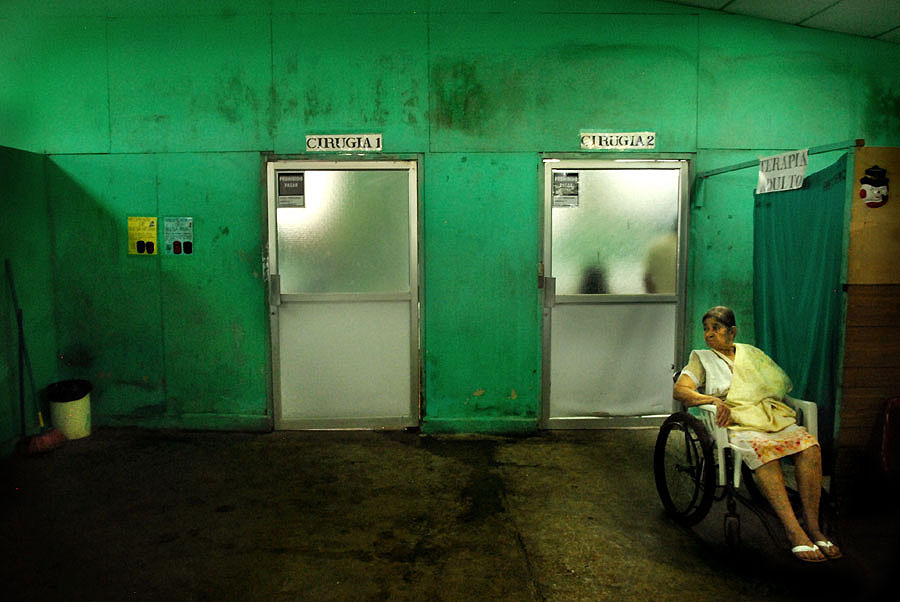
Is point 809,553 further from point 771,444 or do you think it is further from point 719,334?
point 719,334

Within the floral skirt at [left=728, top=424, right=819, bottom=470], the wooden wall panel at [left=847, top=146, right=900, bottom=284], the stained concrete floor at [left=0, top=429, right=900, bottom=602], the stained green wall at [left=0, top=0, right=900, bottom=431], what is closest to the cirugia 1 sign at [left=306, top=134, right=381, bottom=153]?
the stained green wall at [left=0, top=0, right=900, bottom=431]

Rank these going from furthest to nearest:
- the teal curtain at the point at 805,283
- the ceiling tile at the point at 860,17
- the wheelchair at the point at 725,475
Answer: the ceiling tile at the point at 860,17 < the teal curtain at the point at 805,283 < the wheelchair at the point at 725,475

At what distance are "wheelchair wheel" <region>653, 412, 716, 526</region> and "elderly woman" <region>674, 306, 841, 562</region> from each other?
0.39 ft

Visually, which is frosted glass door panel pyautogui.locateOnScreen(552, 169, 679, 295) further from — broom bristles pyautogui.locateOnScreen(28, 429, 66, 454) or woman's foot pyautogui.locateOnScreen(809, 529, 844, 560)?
broom bristles pyautogui.locateOnScreen(28, 429, 66, 454)

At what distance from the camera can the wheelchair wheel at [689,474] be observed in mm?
2861

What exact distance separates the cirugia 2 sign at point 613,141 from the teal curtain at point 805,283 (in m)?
1.26

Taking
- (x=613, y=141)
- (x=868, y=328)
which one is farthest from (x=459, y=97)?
(x=868, y=328)

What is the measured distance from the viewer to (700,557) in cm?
284

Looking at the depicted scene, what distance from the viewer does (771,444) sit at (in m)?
2.77

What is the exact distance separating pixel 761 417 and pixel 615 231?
6.94 ft

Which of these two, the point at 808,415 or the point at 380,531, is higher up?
the point at 808,415

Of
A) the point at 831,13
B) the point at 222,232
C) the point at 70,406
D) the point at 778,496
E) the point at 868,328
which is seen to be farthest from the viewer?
the point at 222,232

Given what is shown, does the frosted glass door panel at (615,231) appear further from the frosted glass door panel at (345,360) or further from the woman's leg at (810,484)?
the woman's leg at (810,484)

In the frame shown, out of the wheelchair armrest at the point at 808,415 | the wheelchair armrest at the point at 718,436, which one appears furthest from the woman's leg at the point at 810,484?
the wheelchair armrest at the point at 718,436
